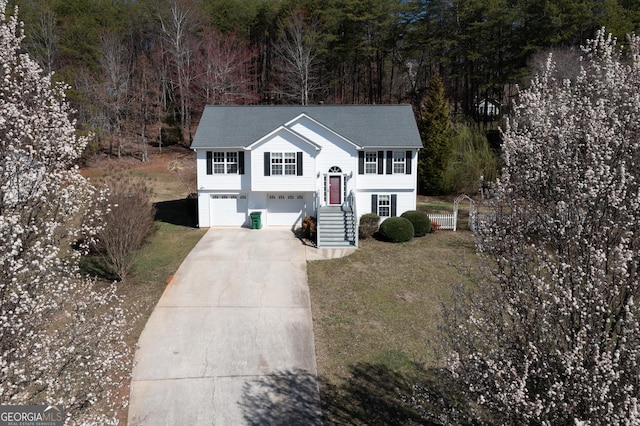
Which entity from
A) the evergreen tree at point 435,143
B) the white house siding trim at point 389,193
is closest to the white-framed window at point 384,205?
the white house siding trim at point 389,193

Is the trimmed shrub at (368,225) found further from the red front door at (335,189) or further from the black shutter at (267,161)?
the black shutter at (267,161)

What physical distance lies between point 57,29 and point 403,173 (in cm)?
3692

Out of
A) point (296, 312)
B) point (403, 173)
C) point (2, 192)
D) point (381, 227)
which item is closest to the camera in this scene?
point (2, 192)

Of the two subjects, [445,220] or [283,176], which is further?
[445,220]

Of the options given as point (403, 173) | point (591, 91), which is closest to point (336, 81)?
point (403, 173)

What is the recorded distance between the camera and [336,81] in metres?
45.5

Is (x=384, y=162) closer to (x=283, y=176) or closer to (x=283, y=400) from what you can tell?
(x=283, y=176)

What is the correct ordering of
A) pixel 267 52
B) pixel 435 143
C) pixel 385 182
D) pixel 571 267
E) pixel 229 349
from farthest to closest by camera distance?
pixel 267 52 < pixel 435 143 < pixel 385 182 < pixel 229 349 < pixel 571 267

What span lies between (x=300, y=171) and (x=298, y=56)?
76.0ft

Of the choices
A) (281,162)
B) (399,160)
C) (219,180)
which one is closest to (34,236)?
(281,162)

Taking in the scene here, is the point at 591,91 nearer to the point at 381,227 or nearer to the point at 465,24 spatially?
the point at 381,227

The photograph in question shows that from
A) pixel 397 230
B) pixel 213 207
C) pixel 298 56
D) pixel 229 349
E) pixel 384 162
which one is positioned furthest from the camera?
pixel 298 56

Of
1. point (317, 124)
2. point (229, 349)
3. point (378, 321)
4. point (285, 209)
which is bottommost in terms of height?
point (229, 349)

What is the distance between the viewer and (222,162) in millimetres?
23875
